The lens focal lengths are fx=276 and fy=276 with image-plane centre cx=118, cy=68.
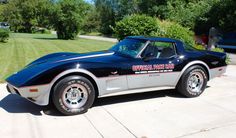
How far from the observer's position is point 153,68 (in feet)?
18.7

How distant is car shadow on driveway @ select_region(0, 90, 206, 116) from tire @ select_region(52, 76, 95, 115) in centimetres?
26

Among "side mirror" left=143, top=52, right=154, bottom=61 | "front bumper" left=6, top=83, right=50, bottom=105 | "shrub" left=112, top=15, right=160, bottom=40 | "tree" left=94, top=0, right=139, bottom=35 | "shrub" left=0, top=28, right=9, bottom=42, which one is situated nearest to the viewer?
"front bumper" left=6, top=83, right=50, bottom=105

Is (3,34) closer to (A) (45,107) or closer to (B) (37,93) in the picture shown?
(A) (45,107)

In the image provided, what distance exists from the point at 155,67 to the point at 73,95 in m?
1.80

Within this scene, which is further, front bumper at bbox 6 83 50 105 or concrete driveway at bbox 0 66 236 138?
front bumper at bbox 6 83 50 105

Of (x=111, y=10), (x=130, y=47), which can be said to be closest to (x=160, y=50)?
(x=130, y=47)

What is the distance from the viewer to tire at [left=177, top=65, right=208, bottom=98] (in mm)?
6117

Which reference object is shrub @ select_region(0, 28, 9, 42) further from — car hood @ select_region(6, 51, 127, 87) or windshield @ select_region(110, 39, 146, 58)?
car hood @ select_region(6, 51, 127, 87)

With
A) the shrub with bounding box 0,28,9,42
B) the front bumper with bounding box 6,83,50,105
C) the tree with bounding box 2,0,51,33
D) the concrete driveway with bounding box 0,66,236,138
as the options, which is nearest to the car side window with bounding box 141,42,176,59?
the concrete driveway with bounding box 0,66,236,138

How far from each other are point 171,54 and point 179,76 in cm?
51

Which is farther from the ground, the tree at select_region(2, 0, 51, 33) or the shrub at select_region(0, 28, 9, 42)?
the tree at select_region(2, 0, 51, 33)

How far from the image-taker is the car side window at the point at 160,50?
5.81 metres

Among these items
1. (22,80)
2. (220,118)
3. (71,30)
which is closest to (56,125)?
(22,80)

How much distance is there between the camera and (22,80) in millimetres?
4867
